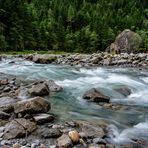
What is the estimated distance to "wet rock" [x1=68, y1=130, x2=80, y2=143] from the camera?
29.5 feet

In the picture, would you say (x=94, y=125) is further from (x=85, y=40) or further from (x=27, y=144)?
(x=85, y=40)

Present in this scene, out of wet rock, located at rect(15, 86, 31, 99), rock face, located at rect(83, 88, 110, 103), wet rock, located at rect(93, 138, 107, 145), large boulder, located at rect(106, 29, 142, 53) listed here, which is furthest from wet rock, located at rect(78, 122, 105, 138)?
large boulder, located at rect(106, 29, 142, 53)

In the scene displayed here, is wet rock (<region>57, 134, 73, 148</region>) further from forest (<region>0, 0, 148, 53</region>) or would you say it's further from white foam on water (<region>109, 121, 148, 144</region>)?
forest (<region>0, 0, 148, 53</region>)

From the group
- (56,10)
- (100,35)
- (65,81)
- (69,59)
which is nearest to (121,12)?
(56,10)

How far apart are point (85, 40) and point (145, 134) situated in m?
60.5

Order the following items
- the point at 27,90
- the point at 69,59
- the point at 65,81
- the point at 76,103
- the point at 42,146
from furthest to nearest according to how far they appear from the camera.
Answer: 1. the point at 69,59
2. the point at 65,81
3. the point at 27,90
4. the point at 76,103
5. the point at 42,146

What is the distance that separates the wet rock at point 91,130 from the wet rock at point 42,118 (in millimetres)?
1002

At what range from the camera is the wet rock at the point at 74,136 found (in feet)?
29.5

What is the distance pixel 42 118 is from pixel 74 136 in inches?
62.9

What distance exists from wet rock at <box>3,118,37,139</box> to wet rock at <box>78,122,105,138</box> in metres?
1.51

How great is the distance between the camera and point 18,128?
9508 millimetres

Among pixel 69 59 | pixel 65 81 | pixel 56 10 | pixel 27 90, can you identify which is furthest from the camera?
pixel 56 10

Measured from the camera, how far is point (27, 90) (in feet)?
47.4

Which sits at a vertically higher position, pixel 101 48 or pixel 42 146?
pixel 42 146
